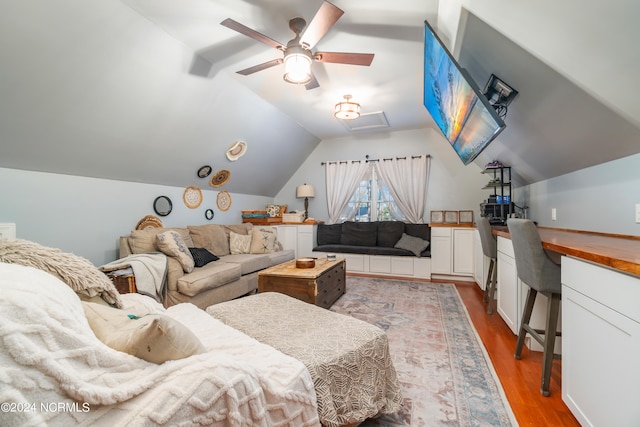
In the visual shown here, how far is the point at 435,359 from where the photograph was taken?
196cm

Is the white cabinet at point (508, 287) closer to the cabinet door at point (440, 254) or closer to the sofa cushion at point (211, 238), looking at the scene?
the cabinet door at point (440, 254)

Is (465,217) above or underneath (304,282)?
above

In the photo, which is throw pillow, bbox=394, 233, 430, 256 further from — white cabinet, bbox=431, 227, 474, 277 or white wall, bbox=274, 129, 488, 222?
white wall, bbox=274, 129, 488, 222

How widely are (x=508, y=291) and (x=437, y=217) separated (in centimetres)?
261

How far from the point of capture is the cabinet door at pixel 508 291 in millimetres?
2137

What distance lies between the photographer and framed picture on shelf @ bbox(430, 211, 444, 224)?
15.6 ft

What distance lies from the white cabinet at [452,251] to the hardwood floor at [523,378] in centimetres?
142

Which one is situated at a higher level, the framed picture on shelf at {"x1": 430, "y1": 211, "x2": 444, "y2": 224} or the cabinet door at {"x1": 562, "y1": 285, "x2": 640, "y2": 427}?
the framed picture on shelf at {"x1": 430, "y1": 211, "x2": 444, "y2": 224}

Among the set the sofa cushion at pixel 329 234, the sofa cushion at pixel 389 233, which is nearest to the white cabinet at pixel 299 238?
the sofa cushion at pixel 329 234

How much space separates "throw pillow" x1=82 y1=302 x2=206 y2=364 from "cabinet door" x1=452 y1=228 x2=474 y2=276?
404cm

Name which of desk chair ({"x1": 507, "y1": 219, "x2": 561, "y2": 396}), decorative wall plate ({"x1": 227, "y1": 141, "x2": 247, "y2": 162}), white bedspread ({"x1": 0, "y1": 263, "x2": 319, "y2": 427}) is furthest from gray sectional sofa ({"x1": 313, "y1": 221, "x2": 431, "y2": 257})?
white bedspread ({"x1": 0, "y1": 263, "x2": 319, "y2": 427})

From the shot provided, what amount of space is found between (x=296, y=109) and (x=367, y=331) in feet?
10.9

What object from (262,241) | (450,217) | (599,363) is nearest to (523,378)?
(599,363)

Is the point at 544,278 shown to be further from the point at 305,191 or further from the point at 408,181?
the point at 305,191
